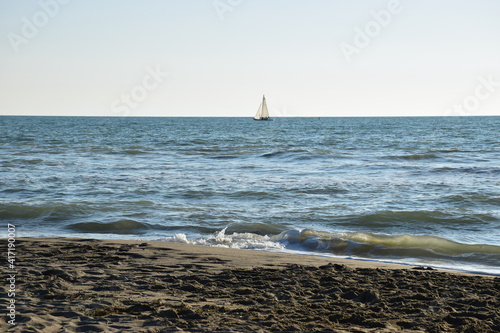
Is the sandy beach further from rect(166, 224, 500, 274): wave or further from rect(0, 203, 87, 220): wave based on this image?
rect(0, 203, 87, 220): wave

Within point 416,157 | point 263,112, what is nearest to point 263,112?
point 263,112

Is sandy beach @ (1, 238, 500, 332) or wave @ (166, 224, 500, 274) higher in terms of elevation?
sandy beach @ (1, 238, 500, 332)

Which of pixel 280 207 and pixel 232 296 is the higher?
pixel 232 296

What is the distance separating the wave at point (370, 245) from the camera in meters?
9.30

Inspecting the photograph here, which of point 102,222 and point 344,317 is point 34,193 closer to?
point 102,222

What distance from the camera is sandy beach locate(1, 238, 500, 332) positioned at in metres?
4.89

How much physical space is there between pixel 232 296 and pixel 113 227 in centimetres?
645

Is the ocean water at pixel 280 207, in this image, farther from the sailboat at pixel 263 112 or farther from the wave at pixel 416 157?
the sailboat at pixel 263 112

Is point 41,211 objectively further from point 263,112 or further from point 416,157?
point 263,112

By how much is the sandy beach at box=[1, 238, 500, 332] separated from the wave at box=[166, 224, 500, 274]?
1.94 meters

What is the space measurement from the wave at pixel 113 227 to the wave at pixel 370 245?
1.40 m

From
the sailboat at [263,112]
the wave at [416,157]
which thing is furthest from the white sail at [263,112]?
the wave at [416,157]

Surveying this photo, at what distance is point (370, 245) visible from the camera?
1009cm

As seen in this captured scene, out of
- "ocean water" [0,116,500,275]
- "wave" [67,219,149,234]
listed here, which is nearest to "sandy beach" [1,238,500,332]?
"ocean water" [0,116,500,275]
